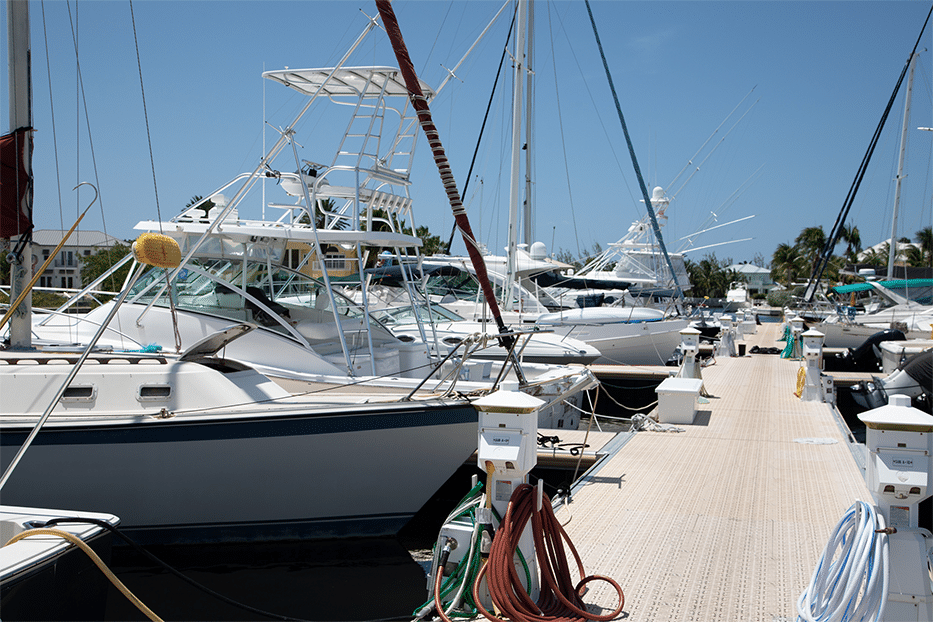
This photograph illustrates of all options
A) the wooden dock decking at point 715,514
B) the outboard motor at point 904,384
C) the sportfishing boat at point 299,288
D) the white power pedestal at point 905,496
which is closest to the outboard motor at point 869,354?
the outboard motor at point 904,384

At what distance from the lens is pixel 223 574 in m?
6.79

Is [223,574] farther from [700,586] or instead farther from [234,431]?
[700,586]

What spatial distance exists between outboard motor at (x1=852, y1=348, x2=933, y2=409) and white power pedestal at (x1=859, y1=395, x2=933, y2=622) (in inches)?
359

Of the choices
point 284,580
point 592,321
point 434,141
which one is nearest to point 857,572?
point 434,141

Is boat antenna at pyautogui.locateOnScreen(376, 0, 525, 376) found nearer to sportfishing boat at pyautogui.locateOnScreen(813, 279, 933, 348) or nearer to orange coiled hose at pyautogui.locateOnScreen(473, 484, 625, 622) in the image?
orange coiled hose at pyautogui.locateOnScreen(473, 484, 625, 622)

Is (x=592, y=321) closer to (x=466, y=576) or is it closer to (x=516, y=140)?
(x=516, y=140)

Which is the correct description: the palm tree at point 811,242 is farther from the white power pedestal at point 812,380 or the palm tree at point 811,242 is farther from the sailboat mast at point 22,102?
the sailboat mast at point 22,102

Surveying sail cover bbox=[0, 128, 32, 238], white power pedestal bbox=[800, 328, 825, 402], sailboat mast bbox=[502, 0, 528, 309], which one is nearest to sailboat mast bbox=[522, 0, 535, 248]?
sailboat mast bbox=[502, 0, 528, 309]

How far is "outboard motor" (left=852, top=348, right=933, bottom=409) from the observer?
11.8 meters

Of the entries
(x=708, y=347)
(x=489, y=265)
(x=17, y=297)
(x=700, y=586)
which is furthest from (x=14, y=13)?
(x=708, y=347)

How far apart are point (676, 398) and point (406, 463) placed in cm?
512

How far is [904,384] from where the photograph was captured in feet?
40.3

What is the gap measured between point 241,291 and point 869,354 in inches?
640

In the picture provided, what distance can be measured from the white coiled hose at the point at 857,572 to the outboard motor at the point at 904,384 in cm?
914
